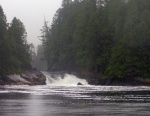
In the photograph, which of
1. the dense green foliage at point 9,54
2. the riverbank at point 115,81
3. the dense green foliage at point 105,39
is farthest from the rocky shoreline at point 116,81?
the dense green foliage at point 9,54

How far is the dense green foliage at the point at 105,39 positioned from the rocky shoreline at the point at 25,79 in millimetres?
10148

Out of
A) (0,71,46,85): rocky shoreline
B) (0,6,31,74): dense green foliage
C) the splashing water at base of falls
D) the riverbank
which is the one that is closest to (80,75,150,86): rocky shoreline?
the riverbank

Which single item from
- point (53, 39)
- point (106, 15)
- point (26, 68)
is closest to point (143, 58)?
point (106, 15)

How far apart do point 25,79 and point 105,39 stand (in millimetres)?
19636

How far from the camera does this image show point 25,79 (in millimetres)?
95750

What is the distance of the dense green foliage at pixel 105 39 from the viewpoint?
94.7 metres

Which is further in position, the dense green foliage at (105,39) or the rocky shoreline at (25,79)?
the dense green foliage at (105,39)

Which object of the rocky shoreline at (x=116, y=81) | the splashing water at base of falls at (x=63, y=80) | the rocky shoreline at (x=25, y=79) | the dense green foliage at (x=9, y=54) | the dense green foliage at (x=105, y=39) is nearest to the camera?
the rocky shoreline at (x=25, y=79)

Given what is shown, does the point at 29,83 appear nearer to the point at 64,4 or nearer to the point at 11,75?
the point at 11,75

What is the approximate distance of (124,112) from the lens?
32.7m

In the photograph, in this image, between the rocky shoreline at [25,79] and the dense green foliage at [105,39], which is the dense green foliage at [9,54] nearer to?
the rocky shoreline at [25,79]

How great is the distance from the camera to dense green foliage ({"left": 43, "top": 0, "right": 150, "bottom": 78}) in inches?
3728

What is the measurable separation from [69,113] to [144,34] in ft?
205

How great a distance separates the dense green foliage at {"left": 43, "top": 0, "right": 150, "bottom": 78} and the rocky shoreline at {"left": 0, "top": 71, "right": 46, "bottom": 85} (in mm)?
10148
